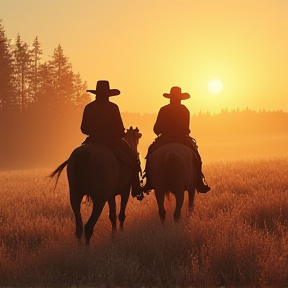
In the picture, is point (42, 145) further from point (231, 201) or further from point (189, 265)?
point (189, 265)

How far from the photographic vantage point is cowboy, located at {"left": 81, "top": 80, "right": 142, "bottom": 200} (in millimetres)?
9016

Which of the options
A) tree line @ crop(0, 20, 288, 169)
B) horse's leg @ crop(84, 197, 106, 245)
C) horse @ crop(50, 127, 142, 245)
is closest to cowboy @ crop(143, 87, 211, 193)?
horse @ crop(50, 127, 142, 245)

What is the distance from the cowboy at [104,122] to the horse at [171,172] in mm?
624

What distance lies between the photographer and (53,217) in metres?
11.1

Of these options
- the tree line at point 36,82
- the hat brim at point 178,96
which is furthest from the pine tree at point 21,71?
the hat brim at point 178,96

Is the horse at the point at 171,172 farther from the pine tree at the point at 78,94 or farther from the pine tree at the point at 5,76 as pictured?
the pine tree at the point at 78,94

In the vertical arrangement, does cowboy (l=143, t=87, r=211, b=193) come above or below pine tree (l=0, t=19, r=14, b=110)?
below

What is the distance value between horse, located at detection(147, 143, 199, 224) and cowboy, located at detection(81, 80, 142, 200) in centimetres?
62

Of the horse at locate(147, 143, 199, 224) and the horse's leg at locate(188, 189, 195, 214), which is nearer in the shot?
the horse at locate(147, 143, 199, 224)

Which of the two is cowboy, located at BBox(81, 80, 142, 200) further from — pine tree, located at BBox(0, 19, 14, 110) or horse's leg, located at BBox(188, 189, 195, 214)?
pine tree, located at BBox(0, 19, 14, 110)

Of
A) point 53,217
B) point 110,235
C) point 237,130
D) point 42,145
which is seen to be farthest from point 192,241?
point 237,130

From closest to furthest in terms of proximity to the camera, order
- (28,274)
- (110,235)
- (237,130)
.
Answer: (28,274) → (110,235) → (237,130)

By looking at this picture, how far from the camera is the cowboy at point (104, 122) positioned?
902 cm

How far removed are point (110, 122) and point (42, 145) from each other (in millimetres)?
43756
